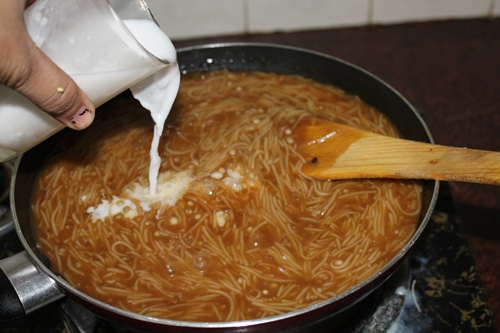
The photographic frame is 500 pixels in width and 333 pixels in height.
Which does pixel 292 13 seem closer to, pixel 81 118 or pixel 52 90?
pixel 81 118

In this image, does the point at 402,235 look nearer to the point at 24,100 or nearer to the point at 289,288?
the point at 289,288

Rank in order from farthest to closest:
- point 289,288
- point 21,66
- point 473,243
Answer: point 473,243 < point 289,288 < point 21,66

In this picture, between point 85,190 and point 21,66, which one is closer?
point 21,66

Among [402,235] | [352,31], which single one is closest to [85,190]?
[402,235]

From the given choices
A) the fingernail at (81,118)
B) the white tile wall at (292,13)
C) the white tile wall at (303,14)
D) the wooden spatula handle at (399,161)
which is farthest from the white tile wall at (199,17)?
the fingernail at (81,118)

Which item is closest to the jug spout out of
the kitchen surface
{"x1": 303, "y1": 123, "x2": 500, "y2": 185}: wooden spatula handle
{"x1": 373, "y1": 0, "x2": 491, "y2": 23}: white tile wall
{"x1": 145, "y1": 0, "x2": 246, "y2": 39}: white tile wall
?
the kitchen surface

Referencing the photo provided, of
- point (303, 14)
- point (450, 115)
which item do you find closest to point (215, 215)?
point (450, 115)
